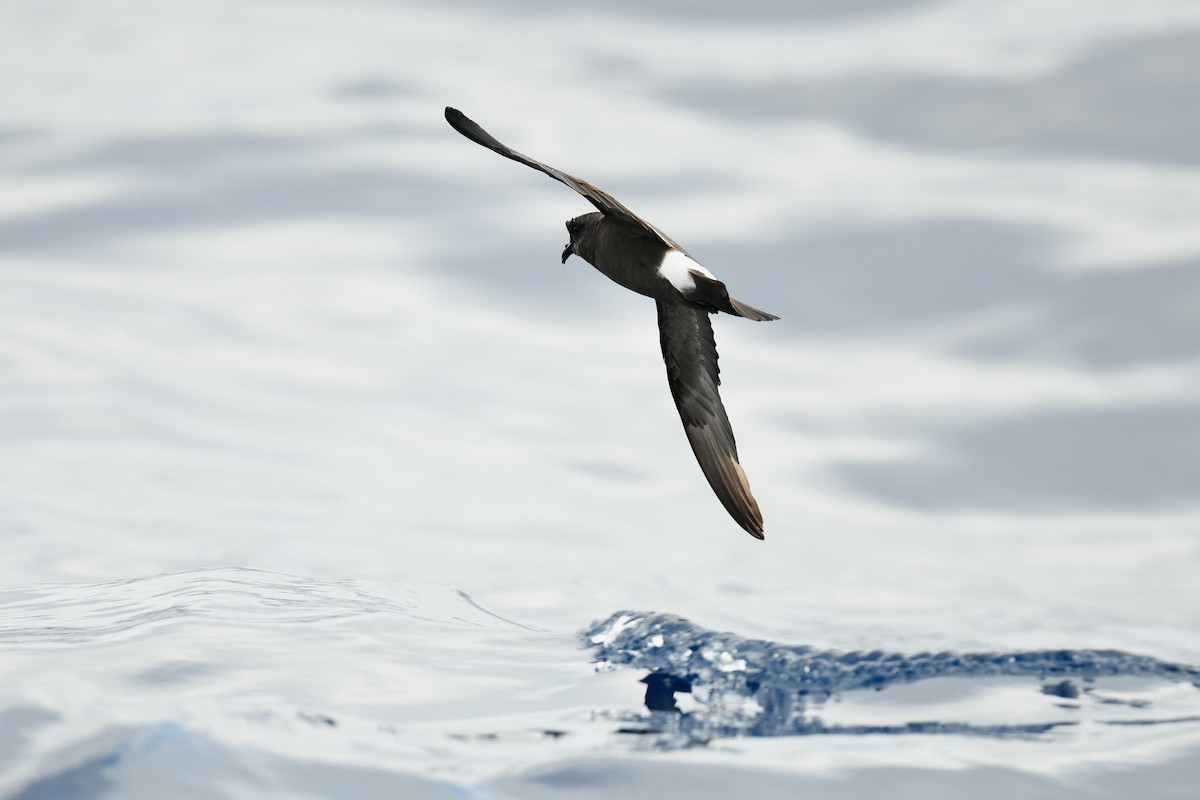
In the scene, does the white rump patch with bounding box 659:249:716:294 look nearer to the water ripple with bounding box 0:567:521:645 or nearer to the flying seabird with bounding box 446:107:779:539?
the flying seabird with bounding box 446:107:779:539

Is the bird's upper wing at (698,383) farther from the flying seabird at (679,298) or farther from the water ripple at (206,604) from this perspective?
the water ripple at (206,604)

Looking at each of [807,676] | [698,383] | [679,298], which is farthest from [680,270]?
[807,676]

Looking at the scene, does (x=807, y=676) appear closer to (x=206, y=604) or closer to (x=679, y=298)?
(x=679, y=298)

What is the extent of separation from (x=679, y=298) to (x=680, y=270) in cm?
13

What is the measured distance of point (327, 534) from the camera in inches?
366

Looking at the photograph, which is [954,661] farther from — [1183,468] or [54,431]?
[54,431]

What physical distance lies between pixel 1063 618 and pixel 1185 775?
2546mm

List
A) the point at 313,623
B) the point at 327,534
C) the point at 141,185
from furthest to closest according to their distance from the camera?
the point at 141,185 → the point at 327,534 → the point at 313,623

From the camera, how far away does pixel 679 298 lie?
5457mm

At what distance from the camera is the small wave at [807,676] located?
5.69 m

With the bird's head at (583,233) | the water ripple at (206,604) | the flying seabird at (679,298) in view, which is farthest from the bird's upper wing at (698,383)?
the water ripple at (206,604)

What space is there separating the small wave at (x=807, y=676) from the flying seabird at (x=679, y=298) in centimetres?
68

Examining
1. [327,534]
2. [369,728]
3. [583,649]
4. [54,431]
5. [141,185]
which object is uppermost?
[141,185]

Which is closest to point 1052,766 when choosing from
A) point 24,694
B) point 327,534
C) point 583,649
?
point 583,649
